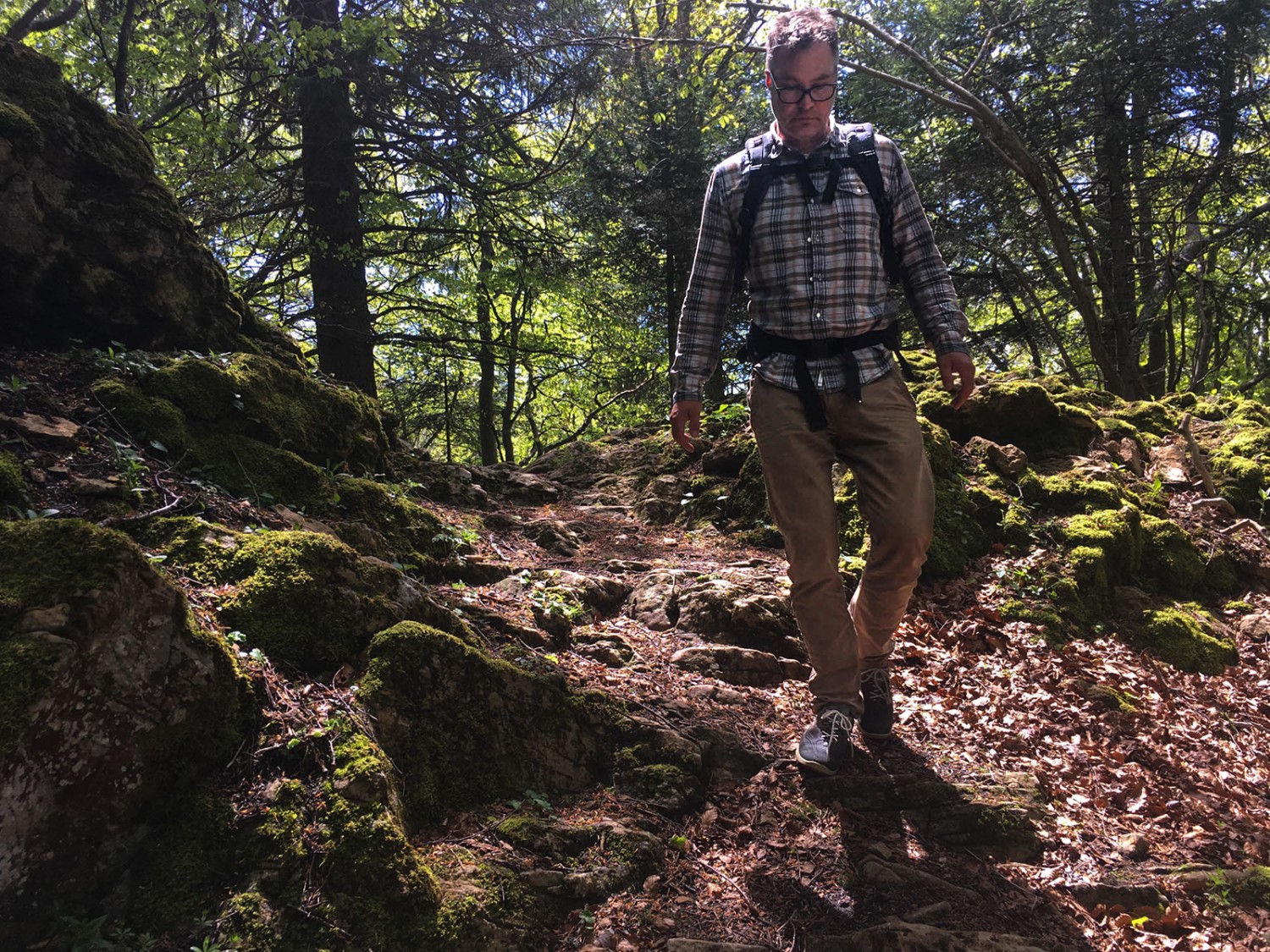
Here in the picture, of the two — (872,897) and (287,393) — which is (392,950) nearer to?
(872,897)

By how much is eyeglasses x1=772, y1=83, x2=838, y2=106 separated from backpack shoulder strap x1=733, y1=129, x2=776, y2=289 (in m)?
0.19

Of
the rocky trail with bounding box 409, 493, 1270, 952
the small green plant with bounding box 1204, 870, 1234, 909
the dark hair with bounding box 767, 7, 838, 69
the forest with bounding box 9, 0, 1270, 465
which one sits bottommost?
the small green plant with bounding box 1204, 870, 1234, 909

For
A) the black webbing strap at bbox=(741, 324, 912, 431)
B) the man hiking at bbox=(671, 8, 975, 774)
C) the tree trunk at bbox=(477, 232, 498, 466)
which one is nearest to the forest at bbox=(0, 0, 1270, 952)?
the tree trunk at bbox=(477, 232, 498, 466)

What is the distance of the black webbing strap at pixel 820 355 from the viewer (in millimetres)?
3016

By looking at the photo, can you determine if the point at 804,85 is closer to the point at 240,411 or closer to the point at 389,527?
the point at 389,527

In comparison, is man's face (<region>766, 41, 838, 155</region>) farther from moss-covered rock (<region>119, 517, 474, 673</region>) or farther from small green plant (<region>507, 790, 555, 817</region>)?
small green plant (<region>507, 790, 555, 817</region>)

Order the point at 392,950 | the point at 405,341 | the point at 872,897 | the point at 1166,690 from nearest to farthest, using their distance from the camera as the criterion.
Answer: the point at 392,950, the point at 872,897, the point at 1166,690, the point at 405,341

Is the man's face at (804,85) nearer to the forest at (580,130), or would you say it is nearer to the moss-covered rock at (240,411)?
the moss-covered rock at (240,411)

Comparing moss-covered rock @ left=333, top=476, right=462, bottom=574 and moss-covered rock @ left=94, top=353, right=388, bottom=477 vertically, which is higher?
moss-covered rock @ left=94, top=353, right=388, bottom=477

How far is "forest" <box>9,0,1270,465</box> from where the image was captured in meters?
6.97

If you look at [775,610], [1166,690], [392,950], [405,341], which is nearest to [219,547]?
[392,950]

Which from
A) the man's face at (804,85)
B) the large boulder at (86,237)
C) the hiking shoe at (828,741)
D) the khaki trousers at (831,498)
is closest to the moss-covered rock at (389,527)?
the large boulder at (86,237)

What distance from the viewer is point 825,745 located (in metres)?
2.97

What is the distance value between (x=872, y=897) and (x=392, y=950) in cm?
155
